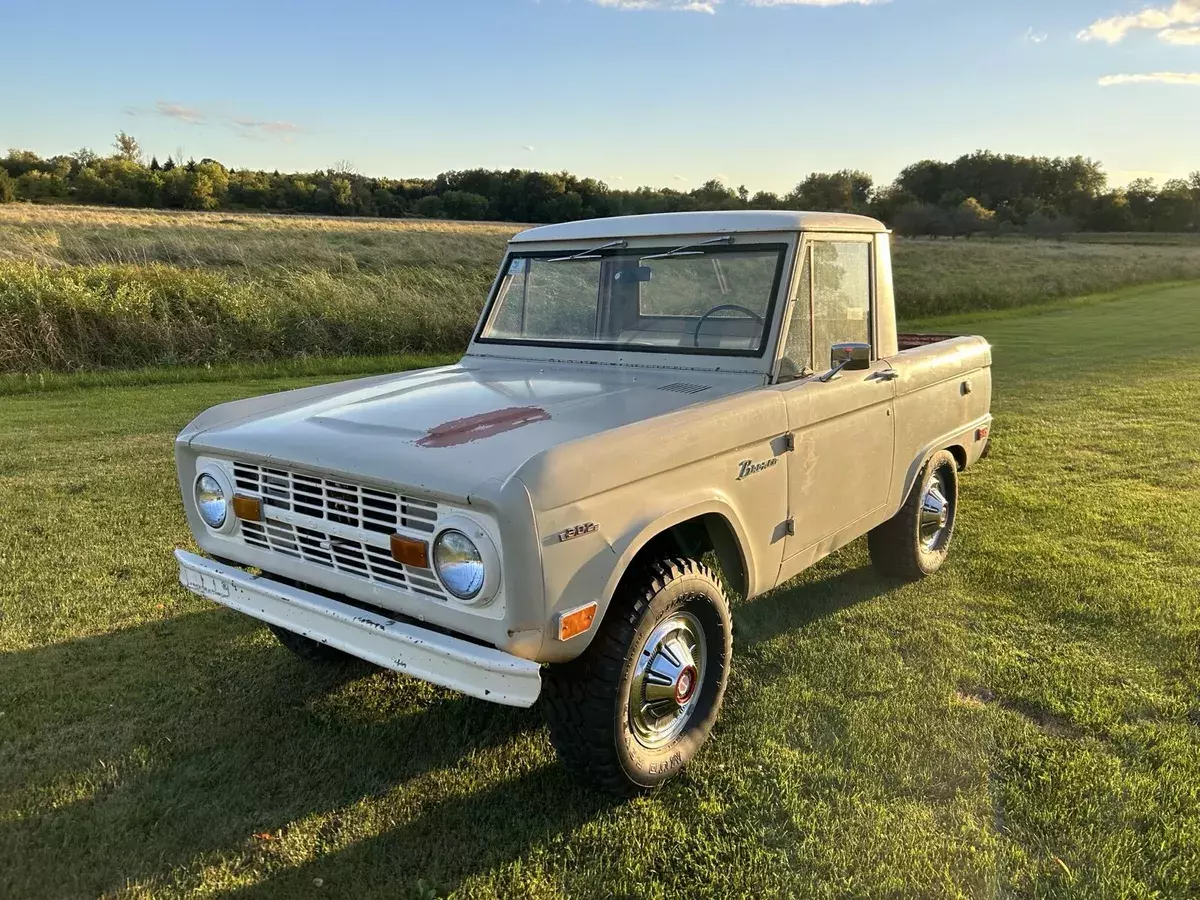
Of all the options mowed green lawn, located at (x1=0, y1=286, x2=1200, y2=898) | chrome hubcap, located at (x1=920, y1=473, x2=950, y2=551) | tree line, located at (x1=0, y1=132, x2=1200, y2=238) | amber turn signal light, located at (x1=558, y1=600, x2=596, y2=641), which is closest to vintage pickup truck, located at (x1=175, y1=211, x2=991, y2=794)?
amber turn signal light, located at (x1=558, y1=600, x2=596, y2=641)

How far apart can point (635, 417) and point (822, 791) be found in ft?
4.78

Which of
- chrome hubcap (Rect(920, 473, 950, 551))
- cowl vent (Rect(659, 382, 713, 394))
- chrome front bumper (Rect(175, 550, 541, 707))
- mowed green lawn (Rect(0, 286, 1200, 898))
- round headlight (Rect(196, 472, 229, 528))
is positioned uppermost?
cowl vent (Rect(659, 382, 713, 394))

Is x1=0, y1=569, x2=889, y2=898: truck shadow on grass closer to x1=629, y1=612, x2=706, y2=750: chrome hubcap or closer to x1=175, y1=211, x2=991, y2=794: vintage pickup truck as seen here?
x1=629, y1=612, x2=706, y2=750: chrome hubcap

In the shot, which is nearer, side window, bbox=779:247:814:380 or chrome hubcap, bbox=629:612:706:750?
chrome hubcap, bbox=629:612:706:750

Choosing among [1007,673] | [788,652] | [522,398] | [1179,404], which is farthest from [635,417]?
[1179,404]

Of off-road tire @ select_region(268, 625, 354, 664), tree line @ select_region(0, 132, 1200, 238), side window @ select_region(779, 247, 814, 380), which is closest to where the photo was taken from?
side window @ select_region(779, 247, 814, 380)

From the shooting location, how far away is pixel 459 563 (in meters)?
2.40

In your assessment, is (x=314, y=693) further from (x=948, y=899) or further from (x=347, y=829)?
(x=948, y=899)

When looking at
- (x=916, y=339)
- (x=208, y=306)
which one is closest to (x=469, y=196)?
(x=208, y=306)

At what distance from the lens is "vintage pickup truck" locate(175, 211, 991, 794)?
7.93 feet

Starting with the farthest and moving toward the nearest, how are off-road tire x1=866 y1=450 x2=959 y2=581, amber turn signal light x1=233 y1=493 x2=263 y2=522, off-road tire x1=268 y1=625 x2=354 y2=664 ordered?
off-road tire x1=866 y1=450 x2=959 y2=581 → off-road tire x1=268 y1=625 x2=354 y2=664 → amber turn signal light x1=233 y1=493 x2=263 y2=522

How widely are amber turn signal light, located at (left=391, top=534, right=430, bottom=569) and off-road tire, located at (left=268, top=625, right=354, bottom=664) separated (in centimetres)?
145

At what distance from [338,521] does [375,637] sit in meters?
0.41

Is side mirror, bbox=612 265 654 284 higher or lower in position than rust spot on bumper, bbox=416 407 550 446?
higher
